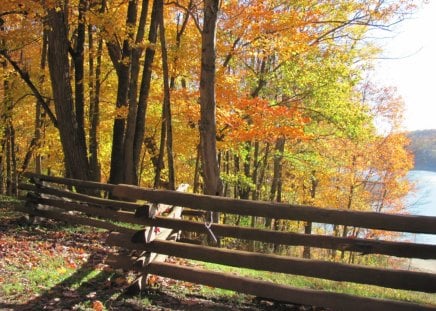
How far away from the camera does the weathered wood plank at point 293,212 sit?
5090mm

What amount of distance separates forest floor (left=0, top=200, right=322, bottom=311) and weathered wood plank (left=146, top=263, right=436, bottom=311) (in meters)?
0.38

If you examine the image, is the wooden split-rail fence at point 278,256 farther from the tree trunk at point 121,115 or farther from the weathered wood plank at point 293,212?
the tree trunk at point 121,115

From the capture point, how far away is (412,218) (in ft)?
16.7

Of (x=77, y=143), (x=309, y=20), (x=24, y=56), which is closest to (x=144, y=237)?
(x=77, y=143)

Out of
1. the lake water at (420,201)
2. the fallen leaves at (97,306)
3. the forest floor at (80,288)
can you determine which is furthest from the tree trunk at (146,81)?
the lake water at (420,201)

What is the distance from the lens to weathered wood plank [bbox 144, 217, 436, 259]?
212 inches

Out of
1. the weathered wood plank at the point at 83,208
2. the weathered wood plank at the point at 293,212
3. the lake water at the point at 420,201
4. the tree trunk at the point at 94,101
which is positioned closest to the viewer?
the weathered wood plank at the point at 293,212

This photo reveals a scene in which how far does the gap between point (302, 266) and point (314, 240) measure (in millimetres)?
1233

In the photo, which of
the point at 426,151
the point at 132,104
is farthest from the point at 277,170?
the point at 426,151

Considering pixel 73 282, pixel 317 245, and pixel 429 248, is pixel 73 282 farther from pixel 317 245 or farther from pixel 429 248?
pixel 429 248

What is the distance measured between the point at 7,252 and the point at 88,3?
32.2 ft

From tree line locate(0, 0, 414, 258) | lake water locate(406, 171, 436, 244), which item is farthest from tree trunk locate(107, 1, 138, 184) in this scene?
lake water locate(406, 171, 436, 244)

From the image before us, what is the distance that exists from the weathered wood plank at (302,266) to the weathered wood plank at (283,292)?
193 mm

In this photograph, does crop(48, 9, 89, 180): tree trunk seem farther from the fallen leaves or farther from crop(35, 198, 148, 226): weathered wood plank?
the fallen leaves
